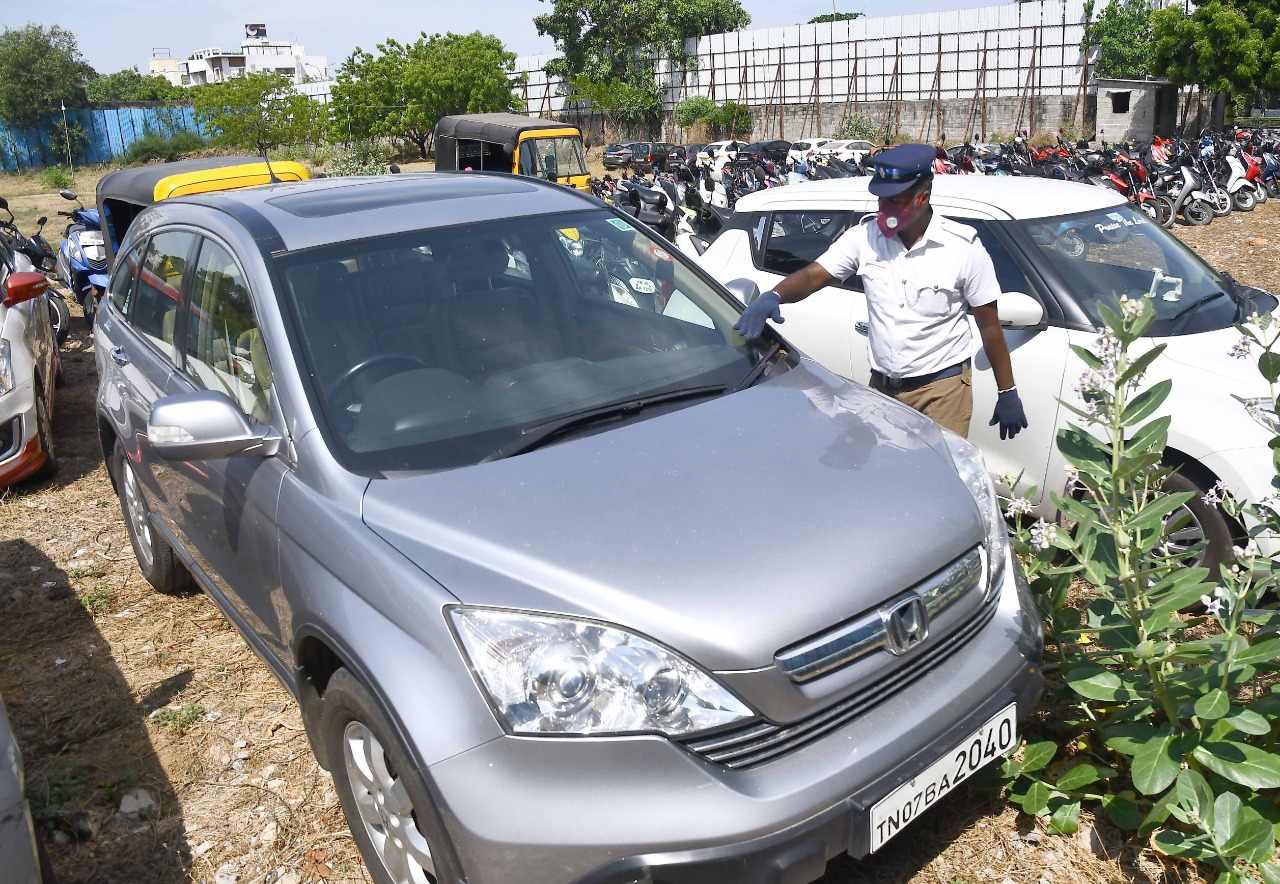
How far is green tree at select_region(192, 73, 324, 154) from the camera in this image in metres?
33.8

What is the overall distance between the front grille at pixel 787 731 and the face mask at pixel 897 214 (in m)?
1.86

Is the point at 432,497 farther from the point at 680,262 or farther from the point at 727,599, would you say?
the point at 680,262

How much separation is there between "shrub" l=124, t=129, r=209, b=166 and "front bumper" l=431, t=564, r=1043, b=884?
49.8m

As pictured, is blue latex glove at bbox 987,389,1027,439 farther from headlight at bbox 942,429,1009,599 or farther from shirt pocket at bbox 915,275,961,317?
A: headlight at bbox 942,429,1009,599

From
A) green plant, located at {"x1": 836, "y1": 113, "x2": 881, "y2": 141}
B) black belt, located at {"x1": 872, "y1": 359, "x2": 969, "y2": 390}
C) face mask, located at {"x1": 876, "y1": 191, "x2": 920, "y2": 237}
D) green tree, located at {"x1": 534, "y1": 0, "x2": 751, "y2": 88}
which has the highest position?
green tree, located at {"x1": 534, "y1": 0, "x2": 751, "y2": 88}

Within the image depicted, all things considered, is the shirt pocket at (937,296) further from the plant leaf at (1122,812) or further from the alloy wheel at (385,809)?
the alloy wheel at (385,809)

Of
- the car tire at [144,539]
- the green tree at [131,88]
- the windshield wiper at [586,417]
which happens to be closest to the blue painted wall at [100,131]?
the green tree at [131,88]

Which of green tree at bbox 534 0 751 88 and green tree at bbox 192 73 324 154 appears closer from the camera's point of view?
green tree at bbox 192 73 324 154

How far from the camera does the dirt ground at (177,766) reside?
265 centimetres

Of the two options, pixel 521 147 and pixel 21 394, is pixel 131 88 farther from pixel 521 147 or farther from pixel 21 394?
pixel 21 394

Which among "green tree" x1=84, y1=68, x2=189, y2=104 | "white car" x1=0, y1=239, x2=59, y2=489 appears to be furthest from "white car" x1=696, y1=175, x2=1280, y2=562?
"green tree" x1=84, y1=68, x2=189, y2=104

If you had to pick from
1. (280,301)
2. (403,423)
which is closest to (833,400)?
(403,423)

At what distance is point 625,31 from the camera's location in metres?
47.3

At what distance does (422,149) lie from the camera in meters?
40.9
